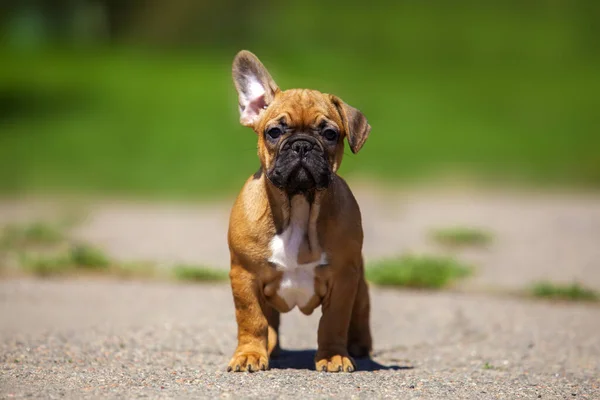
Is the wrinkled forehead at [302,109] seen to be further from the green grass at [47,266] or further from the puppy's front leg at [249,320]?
the green grass at [47,266]

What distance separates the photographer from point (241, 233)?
5.20 metres

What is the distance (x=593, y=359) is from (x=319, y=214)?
234 cm

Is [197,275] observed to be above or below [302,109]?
below

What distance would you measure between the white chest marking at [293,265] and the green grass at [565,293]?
3959 millimetres

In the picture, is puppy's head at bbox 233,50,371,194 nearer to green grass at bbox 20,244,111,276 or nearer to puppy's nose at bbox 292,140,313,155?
puppy's nose at bbox 292,140,313,155

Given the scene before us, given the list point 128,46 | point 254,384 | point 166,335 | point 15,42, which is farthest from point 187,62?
point 254,384

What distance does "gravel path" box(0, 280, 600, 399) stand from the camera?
15.3 feet

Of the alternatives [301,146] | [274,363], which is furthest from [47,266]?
[301,146]

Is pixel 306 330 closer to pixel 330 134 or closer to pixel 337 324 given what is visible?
pixel 337 324

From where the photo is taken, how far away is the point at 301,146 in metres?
4.92

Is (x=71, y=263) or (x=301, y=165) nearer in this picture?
(x=301, y=165)

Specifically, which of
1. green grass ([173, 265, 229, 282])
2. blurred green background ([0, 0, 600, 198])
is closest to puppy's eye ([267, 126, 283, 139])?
green grass ([173, 265, 229, 282])

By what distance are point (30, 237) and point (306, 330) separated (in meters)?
5.12

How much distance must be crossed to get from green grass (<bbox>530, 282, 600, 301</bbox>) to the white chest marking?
156 inches
